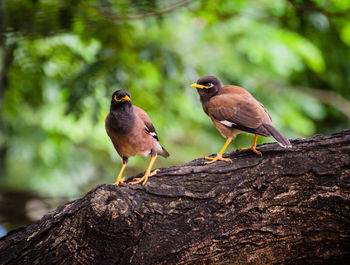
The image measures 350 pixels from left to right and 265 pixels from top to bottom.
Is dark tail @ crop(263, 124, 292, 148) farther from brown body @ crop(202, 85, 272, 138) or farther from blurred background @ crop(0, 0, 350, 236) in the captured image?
blurred background @ crop(0, 0, 350, 236)

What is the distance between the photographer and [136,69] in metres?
5.73

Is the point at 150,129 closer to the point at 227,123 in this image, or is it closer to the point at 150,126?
the point at 150,126

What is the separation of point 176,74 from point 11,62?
2.18m

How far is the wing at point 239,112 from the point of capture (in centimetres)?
377

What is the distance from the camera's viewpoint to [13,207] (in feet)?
12.9

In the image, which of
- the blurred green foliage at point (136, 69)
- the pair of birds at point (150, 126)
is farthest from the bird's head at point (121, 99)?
the blurred green foliage at point (136, 69)

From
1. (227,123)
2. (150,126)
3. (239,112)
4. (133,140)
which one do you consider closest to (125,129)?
(133,140)

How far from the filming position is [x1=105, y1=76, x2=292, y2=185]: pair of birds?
376cm

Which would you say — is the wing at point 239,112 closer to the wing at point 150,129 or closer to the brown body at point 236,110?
the brown body at point 236,110

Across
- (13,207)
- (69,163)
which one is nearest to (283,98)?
(69,163)

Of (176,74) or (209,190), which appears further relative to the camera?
(176,74)

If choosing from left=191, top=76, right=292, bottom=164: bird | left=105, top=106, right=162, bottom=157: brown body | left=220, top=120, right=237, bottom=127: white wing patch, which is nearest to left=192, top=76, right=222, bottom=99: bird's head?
left=191, top=76, right=292, bottom=164: bird

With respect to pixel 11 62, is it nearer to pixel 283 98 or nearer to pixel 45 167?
pixel 45 167

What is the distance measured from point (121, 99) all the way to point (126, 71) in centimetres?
183
